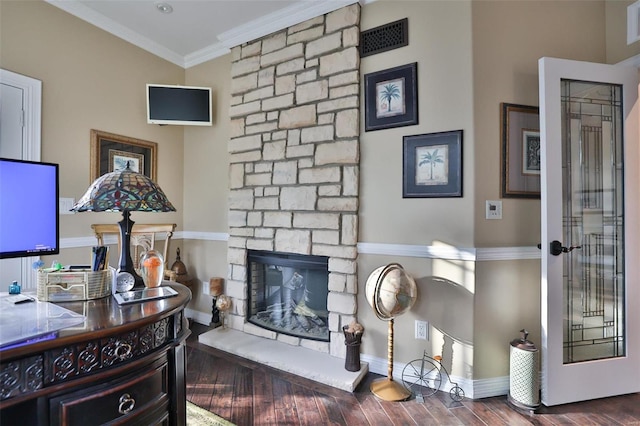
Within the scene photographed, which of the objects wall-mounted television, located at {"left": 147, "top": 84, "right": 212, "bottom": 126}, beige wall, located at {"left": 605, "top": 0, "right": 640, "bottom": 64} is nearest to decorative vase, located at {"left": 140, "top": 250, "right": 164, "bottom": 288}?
wall-mounted television, located at {"left": 147, "top": 84, "right": 212, "bottom": 126}

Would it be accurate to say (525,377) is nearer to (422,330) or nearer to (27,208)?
(422,330)

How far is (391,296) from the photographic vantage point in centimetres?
203

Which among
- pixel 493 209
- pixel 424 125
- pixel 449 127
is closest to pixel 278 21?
pixel 424 125

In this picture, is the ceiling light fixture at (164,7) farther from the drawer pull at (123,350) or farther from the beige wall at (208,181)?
the drawer pull at (123,350)

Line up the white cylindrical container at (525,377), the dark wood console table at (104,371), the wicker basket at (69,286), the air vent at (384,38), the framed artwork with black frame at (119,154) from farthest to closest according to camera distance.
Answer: the framed artwork with black frame at (119,154) → the air vent at (384,38) → the white cylindrical container at (525,377) → the wicker basket at (69,286) → the dark wood console table at (104,371)

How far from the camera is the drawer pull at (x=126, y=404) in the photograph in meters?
Result: 1.00

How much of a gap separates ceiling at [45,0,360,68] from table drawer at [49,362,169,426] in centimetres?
276

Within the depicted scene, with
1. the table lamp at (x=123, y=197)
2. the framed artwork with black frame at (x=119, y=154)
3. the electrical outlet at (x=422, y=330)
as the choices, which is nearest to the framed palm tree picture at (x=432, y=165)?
the electrical outlet at (x=422, y=330)

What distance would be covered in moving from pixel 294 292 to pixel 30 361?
2131 millimetres

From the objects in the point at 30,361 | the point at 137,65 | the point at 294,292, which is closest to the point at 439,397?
the point at 294,292

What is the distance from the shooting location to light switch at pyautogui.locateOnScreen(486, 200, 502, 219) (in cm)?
208

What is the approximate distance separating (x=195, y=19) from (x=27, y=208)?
248 centimetres

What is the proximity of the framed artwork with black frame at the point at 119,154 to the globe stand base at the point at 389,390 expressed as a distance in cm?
262

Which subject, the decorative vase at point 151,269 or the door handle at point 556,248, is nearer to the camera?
the decorative vase at point 151,269
